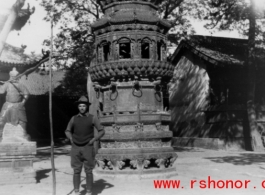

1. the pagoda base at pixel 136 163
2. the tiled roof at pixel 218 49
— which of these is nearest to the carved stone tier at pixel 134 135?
the pagoda base at pixel 136 163

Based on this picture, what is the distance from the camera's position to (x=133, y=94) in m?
10.6

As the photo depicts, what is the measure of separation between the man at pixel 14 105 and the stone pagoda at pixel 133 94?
8.01 feet

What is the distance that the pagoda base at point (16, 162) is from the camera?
8.90 metres

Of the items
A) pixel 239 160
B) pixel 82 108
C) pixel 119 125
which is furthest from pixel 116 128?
pixel 239 160

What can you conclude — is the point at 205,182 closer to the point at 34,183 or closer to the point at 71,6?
the point at 34,183

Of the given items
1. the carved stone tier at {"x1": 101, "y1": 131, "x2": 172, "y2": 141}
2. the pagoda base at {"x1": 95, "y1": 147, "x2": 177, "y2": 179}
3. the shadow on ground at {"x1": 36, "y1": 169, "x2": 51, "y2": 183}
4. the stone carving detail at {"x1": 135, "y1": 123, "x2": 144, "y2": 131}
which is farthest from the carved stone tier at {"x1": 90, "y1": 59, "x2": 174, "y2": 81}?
the shadow on ground at {"x1": 36, "y1": 169, "x2": 51, "y2": 183}

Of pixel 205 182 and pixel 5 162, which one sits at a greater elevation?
pixel 5 162

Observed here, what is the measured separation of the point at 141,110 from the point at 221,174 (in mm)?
3133

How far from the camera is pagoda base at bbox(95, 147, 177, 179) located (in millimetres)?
9969

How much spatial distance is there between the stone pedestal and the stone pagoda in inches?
86.7

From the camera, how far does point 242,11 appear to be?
63.4 ft

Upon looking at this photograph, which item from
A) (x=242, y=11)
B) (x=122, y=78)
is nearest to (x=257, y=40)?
(x=242, y=11)

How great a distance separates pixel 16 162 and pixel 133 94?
380 centimetres

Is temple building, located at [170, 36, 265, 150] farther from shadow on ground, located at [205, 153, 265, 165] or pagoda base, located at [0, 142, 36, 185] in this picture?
pagoda base, located at [0, 142, 36, 185]
